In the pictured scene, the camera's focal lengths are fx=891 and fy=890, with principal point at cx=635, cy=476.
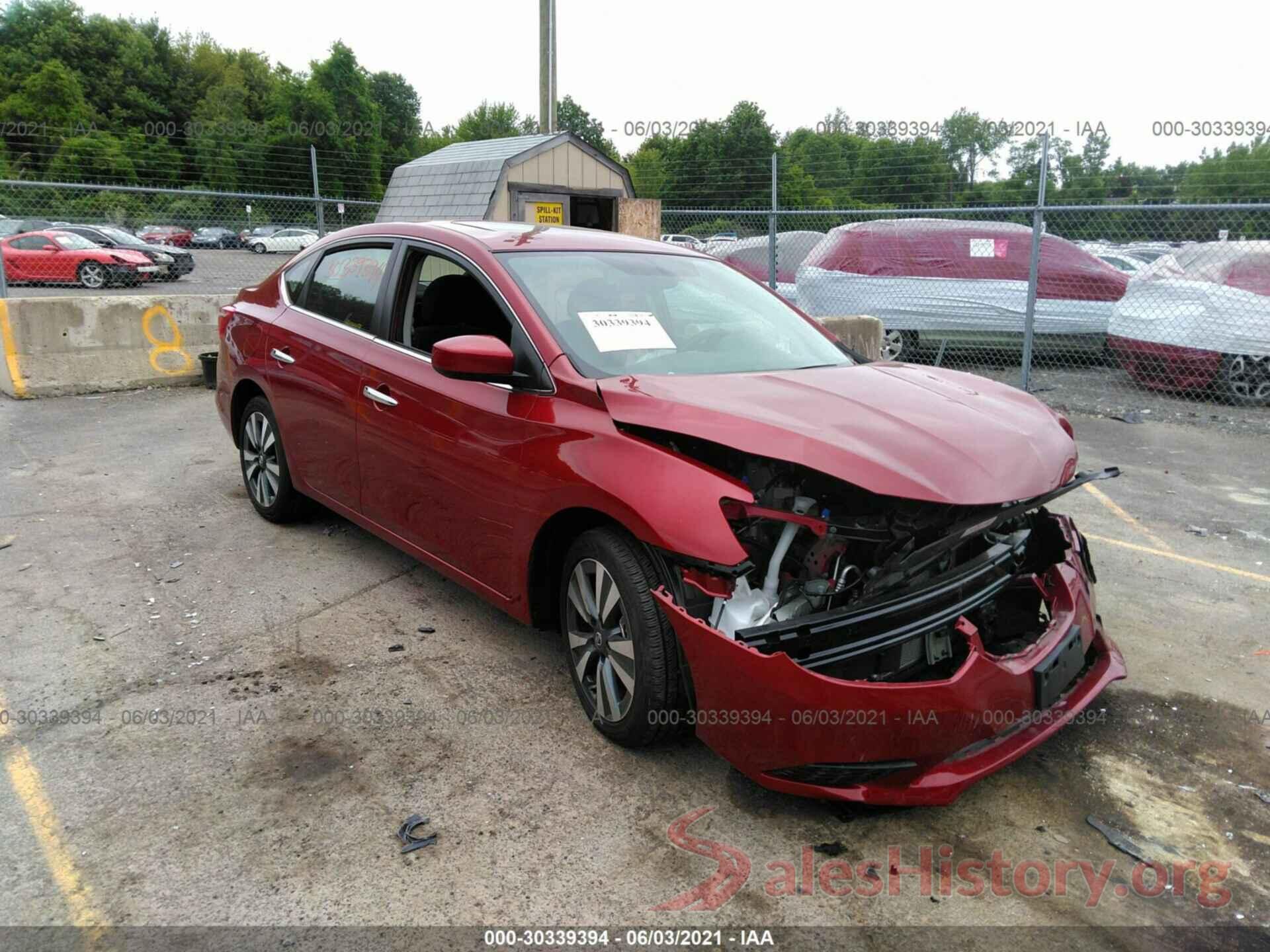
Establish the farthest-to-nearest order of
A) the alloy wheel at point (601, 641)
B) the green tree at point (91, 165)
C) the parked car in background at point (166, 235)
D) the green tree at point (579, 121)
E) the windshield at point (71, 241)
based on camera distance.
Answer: the green tree at point (579, 121) → the green tree at point (91, 165) → the windshield at point (71, 241) → the parked car in background at point (166, 235) → the alloy wheel at point (601, 641)

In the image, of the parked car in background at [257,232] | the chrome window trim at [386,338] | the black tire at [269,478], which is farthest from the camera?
the parked car in background at [257,232]

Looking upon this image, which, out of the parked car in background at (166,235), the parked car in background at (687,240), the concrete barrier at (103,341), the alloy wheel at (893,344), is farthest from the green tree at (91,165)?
the alloy wheel at (893,344)

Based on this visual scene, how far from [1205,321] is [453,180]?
941 cm

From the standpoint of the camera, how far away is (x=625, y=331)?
134 inches

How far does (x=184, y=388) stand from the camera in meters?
9.09

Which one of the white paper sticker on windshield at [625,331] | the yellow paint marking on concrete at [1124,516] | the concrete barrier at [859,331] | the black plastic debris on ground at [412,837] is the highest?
the white paper sticker on windshield at [625,331]

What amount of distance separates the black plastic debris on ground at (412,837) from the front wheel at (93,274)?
1354cm

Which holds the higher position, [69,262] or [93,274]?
[69,262]

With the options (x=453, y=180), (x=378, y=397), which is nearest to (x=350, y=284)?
(x=378, y=397)

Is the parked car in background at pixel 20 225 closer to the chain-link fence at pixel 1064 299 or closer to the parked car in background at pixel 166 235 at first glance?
the parked car in background at pixel 166 235

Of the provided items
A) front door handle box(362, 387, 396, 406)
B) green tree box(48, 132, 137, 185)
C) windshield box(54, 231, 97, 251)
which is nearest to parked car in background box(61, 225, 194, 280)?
windshield box(54, 231, 97, 251)

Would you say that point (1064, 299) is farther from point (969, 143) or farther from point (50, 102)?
point (50, 102)

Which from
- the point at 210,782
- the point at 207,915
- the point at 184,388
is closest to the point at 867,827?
the point at 207,915

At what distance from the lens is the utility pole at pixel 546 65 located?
13961mm
